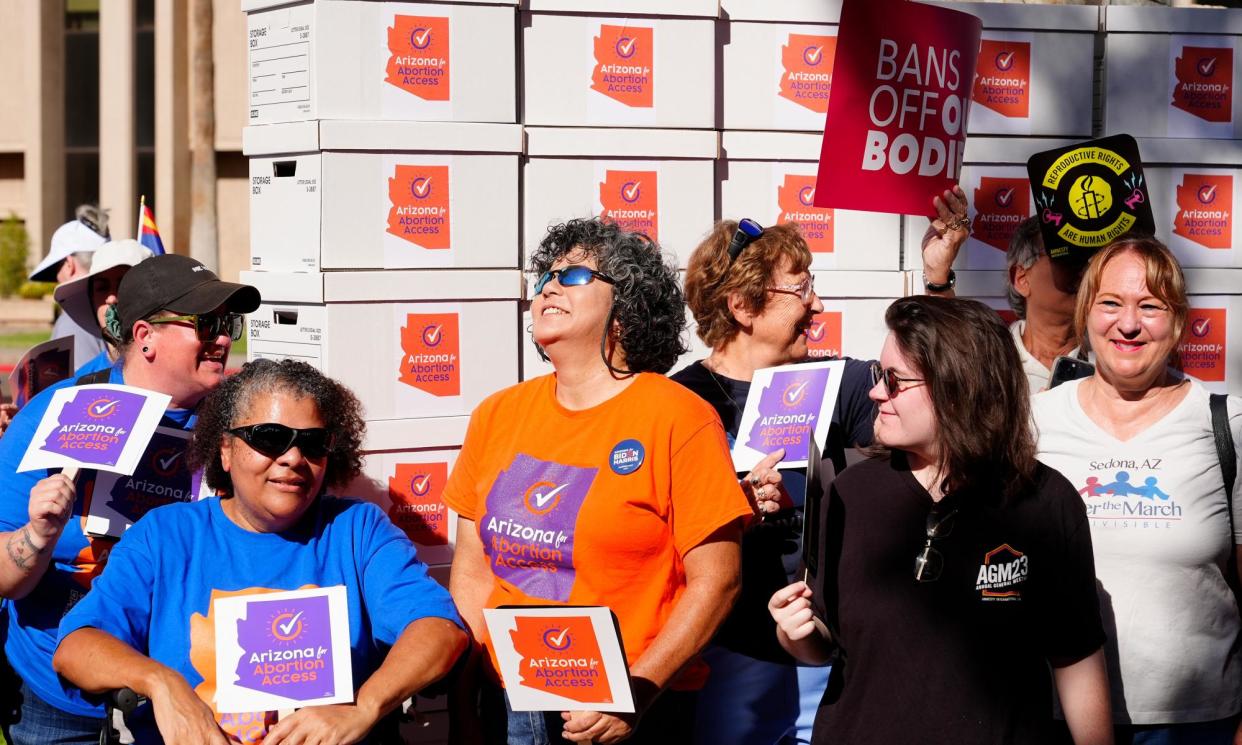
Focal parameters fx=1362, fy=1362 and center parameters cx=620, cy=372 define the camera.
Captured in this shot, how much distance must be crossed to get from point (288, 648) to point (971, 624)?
1.52 m

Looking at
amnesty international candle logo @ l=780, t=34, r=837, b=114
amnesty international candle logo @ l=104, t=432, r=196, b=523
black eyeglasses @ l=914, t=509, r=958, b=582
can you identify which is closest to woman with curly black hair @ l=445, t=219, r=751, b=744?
black eyeglasses @ l=914, t=509, r=958, b=582

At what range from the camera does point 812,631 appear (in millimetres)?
2809

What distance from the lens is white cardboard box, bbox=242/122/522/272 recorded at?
432 cm

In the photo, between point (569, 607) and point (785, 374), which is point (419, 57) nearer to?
point (785, 374)

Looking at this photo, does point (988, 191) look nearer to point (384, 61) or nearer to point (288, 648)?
point (384, 61)

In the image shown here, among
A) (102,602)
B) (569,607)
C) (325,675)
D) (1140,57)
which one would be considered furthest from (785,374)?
(1140,57)

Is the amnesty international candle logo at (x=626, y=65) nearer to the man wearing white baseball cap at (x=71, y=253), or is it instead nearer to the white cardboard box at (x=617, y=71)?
the white cardboard box at (x=617, y=71)

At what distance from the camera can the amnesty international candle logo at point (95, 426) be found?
3428 mm

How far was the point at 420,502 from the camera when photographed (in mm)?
4422

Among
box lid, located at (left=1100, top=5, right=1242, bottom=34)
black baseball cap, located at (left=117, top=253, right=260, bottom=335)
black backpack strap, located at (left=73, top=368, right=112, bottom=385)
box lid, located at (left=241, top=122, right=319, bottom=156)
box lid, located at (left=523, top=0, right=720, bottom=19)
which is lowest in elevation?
black backpack strap, located at (left=73, top=368, right=112, bottom=385)

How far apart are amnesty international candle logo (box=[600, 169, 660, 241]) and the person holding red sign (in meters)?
0.54

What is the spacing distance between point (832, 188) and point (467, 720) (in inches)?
78.3

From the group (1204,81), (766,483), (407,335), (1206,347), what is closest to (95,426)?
(407,335)

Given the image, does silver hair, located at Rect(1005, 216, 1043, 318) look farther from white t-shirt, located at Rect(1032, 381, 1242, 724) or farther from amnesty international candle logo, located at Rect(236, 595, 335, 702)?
amnesty international candle logo, located at Rect(236, 595, 335, 702)
